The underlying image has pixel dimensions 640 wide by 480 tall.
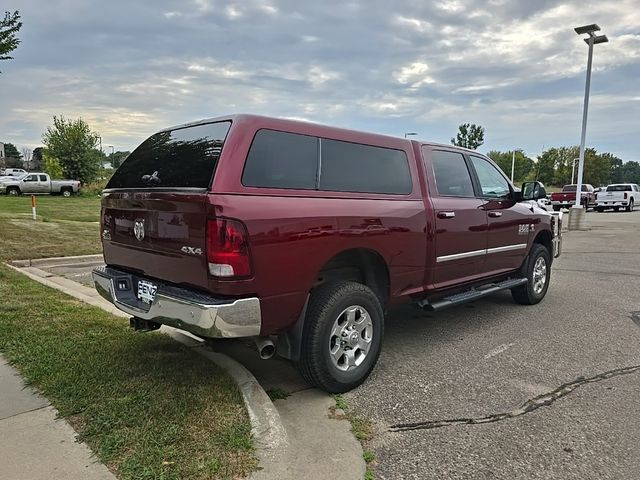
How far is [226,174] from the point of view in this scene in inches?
122

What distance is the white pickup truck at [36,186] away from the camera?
32.9m

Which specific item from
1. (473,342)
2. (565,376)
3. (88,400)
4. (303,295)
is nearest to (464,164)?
(473,342)

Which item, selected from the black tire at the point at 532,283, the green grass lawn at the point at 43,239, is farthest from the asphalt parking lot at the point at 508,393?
the green grass lawn at the point at 43,239

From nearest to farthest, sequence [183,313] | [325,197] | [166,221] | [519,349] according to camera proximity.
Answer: [183,313] → [166,221] → [325,197] → [519,349]

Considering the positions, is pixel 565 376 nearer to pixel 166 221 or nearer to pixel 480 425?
pixel 480 425

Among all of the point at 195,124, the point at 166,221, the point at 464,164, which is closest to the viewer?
the point at 166,221

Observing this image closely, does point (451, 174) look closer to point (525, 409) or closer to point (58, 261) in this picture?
point (525, 409)

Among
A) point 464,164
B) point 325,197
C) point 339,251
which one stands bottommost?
point 339,251

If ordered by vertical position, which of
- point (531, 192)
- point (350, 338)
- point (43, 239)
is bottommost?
point (43, 239)

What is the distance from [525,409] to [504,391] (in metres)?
0.30

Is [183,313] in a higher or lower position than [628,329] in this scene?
higher

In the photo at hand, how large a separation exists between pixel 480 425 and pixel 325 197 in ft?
6.02

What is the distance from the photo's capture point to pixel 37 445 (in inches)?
111

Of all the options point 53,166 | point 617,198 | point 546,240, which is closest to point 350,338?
point 546,240
